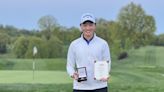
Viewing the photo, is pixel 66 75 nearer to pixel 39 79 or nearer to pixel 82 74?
pixel 39 79

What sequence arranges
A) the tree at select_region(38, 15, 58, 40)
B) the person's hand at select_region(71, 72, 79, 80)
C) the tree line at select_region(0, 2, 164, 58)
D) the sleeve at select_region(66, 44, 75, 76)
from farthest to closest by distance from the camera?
1. the tree at select_region(38, 15, 58, 40)
2. the tree line at select_region(0, 2, 164, 58)
3. the sleeve at select_region(66, 44, 75, 76)
4. the person's hand at select_region(71, 72, 79, 80)

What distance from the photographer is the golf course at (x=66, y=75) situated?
14.2 metres

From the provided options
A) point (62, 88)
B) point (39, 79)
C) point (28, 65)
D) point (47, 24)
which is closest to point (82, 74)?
point (62, 88)

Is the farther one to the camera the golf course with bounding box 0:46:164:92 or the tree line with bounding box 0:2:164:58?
the tree line with bounding box 0:2:164:58

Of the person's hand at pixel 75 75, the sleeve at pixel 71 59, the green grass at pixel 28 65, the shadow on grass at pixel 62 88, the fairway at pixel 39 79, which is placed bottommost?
the shadow on grass at pixel 62 88

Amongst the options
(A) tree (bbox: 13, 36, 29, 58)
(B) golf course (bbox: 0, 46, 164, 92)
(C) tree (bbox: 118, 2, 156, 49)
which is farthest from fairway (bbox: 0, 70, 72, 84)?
(A) tree (bbox: 13, 36, 29, 58)

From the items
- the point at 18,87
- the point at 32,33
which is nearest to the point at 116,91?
the point at 18,87

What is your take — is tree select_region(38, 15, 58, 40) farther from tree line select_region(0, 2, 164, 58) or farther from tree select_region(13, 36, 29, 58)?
tree select_region(13, 36, 29, 58)

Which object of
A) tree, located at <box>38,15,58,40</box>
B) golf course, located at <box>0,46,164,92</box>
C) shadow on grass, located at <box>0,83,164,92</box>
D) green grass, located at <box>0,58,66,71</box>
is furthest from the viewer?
tree, located at <box>38,15,58,40</box>

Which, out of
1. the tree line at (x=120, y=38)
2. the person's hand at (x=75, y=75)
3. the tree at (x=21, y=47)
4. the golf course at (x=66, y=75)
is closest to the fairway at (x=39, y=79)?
the golf course at (x=66, y=75)

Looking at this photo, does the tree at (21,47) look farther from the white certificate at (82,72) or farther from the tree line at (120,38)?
the white certificate at (82,72)

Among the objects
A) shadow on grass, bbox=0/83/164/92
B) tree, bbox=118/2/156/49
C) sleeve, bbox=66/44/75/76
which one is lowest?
shadow on grass, bbox=0/83/164/92

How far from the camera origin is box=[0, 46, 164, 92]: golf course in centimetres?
1424

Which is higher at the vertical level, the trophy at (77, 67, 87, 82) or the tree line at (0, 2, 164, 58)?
the tree line at (0, 2, 164, 58)
